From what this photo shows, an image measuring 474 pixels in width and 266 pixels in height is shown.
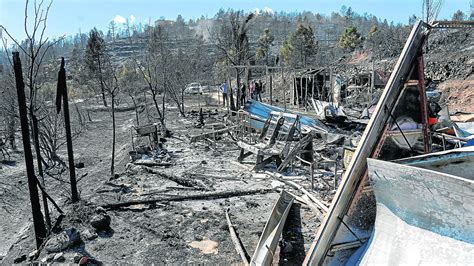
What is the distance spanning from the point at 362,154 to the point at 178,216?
4825 mm

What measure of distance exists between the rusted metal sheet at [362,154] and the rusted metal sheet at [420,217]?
0.25m

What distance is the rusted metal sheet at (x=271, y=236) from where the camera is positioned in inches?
207

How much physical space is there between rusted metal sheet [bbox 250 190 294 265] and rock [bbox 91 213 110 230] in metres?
3.05

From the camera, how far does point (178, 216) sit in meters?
7.87

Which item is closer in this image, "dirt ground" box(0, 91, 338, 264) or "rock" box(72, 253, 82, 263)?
"rock" box(72, 253, 82, 263)

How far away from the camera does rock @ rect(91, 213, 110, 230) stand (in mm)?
7167

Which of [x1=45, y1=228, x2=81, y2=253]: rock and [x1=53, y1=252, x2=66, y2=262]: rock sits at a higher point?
[x1=45, y1=228, x2=81, y2=253]: rock

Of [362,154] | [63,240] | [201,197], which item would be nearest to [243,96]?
[201,197]

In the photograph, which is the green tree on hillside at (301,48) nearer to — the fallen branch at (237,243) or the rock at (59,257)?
the fallen branch at (237,243)

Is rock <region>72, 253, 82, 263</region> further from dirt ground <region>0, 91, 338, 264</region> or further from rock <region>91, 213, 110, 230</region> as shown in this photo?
rock <region>91, 213, 110, 230</region>

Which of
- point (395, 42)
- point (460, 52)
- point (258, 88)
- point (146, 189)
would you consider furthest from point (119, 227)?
point (395, 42)

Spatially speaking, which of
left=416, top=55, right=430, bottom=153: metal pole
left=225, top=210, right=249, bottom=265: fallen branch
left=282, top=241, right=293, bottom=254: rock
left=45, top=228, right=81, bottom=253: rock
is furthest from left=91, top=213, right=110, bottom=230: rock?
left=416, top=55, right=430, bottom=153: metal pole

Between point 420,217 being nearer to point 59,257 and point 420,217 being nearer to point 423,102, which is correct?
point 423,102

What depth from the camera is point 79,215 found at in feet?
25.4
